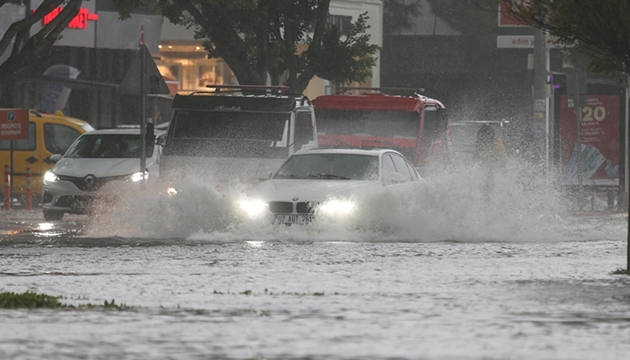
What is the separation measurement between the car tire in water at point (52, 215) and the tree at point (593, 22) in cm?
1171

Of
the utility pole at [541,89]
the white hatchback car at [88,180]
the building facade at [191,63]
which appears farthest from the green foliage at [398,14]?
the white hatchback car at [88,180]

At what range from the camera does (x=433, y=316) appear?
10.4m

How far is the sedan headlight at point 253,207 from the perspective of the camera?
63.3 ft

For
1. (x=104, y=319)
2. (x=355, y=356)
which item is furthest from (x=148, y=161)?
(x=355, y=356)

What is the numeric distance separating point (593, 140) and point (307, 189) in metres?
14.4

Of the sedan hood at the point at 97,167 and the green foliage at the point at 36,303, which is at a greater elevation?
the sedan hood at the point at 97,167

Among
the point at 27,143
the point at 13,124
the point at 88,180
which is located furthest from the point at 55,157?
the point at 27,143

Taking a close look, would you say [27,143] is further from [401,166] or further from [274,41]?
[401,166]

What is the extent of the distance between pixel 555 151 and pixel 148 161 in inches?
388

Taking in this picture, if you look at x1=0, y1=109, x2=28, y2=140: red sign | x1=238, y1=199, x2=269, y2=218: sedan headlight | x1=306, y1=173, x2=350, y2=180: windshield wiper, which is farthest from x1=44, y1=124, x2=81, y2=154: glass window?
x1=238, y1=199, x2=269, y2=218: sedan headlight

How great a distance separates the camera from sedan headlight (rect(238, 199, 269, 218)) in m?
19.3

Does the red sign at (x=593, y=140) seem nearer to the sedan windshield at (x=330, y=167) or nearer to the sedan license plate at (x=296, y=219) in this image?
the sedan windshield at (x=330, y=167)

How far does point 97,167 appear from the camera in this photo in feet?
83.3

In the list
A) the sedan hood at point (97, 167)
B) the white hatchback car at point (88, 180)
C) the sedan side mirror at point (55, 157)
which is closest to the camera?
the white hatchback car at point (88, 180)
